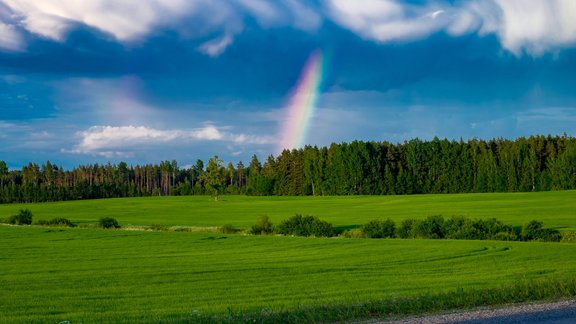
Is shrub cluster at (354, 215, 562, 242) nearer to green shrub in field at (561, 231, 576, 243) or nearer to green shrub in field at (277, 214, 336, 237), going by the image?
green shrub in field at (561, 231, 576, 243)

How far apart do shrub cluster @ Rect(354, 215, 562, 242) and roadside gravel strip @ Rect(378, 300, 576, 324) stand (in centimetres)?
4305

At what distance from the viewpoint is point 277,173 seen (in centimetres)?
16738

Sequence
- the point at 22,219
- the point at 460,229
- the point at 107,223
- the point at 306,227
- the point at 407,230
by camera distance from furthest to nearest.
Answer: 1. the point at 22,219
2. the point at 107,223
3. the point at 306,227
4. the point at 407,230
5. the point at 460,229

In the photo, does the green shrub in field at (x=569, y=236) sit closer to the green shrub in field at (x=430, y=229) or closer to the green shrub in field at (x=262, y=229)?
the green shrub in field at (x=430, y=229)

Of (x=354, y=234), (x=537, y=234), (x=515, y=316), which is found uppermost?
(x=515, y=316)

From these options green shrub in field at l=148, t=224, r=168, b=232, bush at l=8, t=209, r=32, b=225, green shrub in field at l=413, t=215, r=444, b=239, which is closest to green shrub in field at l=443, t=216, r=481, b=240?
green shrub in field at l=413, t=215, r=444, b=239

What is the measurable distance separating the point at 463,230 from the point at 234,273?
2836 centimetres

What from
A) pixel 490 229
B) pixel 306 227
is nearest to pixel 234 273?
pixel 490 229

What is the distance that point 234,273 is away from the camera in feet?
108

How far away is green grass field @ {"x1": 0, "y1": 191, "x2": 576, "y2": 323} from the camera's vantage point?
68.2 feet

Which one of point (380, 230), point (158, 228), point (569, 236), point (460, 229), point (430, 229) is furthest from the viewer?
point (158, 228)

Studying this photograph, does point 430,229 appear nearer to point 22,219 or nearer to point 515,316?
point 515,316

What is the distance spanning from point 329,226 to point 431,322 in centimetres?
5149

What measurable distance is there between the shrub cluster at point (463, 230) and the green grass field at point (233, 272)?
6.04m
